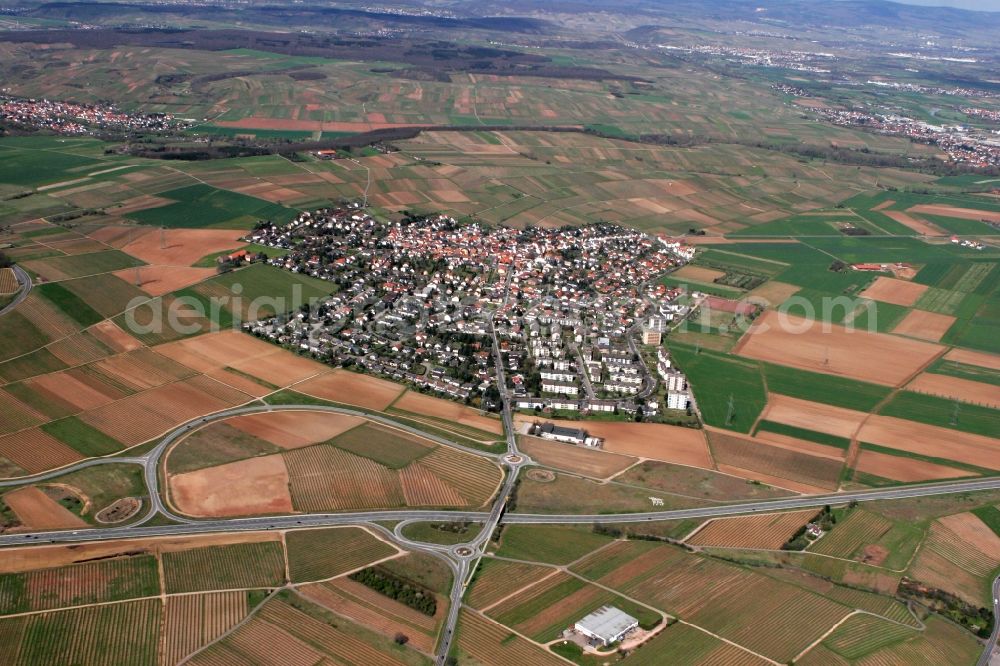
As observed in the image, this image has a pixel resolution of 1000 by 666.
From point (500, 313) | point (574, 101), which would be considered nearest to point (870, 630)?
point (500, 313)

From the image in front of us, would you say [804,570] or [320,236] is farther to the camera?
[320,236]

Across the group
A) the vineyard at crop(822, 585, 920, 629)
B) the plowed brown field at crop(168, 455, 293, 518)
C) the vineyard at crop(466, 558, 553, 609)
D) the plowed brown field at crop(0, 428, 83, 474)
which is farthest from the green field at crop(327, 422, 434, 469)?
the vineyard at crop(822, 585, 920, 629)

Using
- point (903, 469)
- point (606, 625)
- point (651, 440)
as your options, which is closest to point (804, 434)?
point (903, 469)

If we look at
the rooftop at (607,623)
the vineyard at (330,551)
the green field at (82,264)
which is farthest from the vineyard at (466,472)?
the green field at (82,264)

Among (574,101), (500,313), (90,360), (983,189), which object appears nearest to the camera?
(90,360)

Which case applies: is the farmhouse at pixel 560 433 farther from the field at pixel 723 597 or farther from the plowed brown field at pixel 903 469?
the plowed brown field at pixel 903 469

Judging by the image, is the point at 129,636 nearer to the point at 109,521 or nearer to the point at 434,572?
the point at 109,521

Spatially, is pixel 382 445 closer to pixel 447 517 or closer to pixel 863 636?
pixel 447 517
